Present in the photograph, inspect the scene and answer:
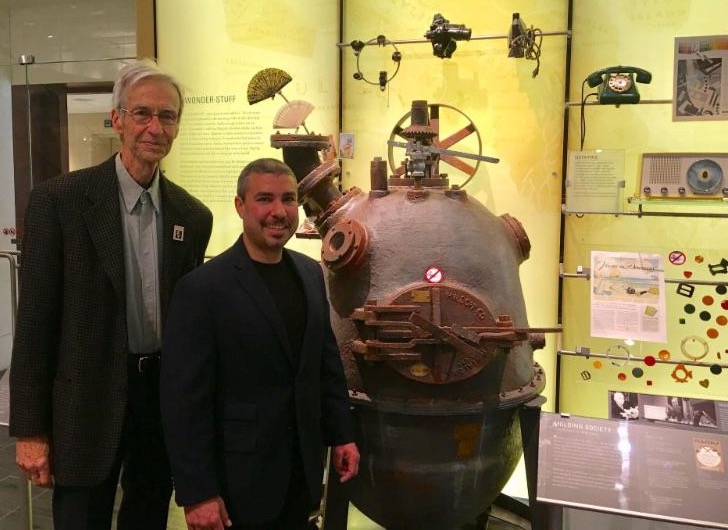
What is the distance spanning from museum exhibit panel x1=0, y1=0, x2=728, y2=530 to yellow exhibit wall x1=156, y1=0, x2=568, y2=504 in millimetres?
14

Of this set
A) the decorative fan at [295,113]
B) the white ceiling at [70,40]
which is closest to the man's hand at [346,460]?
the decorative fan at [295,113]

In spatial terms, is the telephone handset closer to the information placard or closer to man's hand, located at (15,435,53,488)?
the information placard

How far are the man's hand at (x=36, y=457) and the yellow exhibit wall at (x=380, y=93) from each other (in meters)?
2.50

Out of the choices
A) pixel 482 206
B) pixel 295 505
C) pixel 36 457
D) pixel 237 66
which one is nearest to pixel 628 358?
pixel 482 206

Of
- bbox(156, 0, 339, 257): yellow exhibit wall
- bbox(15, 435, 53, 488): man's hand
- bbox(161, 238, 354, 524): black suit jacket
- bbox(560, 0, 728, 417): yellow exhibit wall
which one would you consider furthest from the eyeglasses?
bbox(560, 0, 728, 417): yellow exhibit wall

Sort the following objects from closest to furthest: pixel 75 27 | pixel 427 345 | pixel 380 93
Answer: pixel 427 345
pixel 380 93
pixel 75 27

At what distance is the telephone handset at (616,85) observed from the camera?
367 cm

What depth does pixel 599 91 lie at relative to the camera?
149 inches

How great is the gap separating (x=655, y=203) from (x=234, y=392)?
2806 millimetres

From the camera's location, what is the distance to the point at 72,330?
86.7 inches

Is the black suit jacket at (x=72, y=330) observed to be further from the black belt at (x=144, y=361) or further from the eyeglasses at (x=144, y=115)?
the eyeglasses at (x=144, y=115)

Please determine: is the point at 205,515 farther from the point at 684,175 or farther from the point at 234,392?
the point at 684,175

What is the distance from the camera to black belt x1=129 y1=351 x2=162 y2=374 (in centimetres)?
230

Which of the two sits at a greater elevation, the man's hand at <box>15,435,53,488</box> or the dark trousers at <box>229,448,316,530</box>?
the man's hand at <box>15,435,53,488</box>
